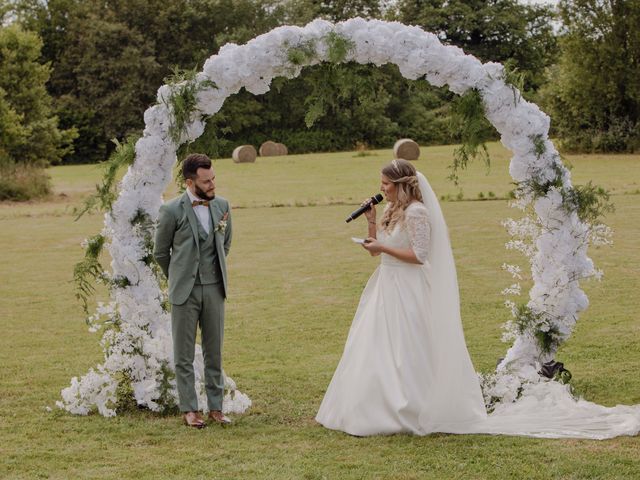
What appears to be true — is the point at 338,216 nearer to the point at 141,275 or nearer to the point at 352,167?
the point at 352,167

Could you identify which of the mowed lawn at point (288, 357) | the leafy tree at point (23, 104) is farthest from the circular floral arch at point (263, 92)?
the leafy tree at point (23, 104)

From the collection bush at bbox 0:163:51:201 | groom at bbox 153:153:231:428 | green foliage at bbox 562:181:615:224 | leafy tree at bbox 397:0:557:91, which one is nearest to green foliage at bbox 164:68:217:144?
groom at bbox 153:153:231:428

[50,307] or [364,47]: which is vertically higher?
[364,47]

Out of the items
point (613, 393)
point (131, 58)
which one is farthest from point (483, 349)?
point (131, 58)

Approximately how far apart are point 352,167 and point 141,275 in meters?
31.4

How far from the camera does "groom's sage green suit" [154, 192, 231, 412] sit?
313 inches

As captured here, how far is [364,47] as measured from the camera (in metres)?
8.72

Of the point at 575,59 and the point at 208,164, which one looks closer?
the point at 208,164

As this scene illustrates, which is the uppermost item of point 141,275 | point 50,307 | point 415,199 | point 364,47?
point 364,47

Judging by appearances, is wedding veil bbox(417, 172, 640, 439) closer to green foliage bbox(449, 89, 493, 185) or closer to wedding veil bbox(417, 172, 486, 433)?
wedding veil bbox(417, 172, 486, 433)

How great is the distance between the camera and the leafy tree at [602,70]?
4300cm

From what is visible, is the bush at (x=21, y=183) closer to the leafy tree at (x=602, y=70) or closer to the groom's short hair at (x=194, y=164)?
the leafy tree at (x=602, y=70)

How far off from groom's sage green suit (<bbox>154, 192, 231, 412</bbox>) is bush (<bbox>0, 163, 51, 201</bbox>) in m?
26.4

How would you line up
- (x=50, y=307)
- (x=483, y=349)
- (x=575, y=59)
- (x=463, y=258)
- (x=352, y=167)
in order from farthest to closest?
(x=575, y=59) < (x=352, y=167) < (x=463, y=258) < (x=50, y=307) < (x=483, y=349)
